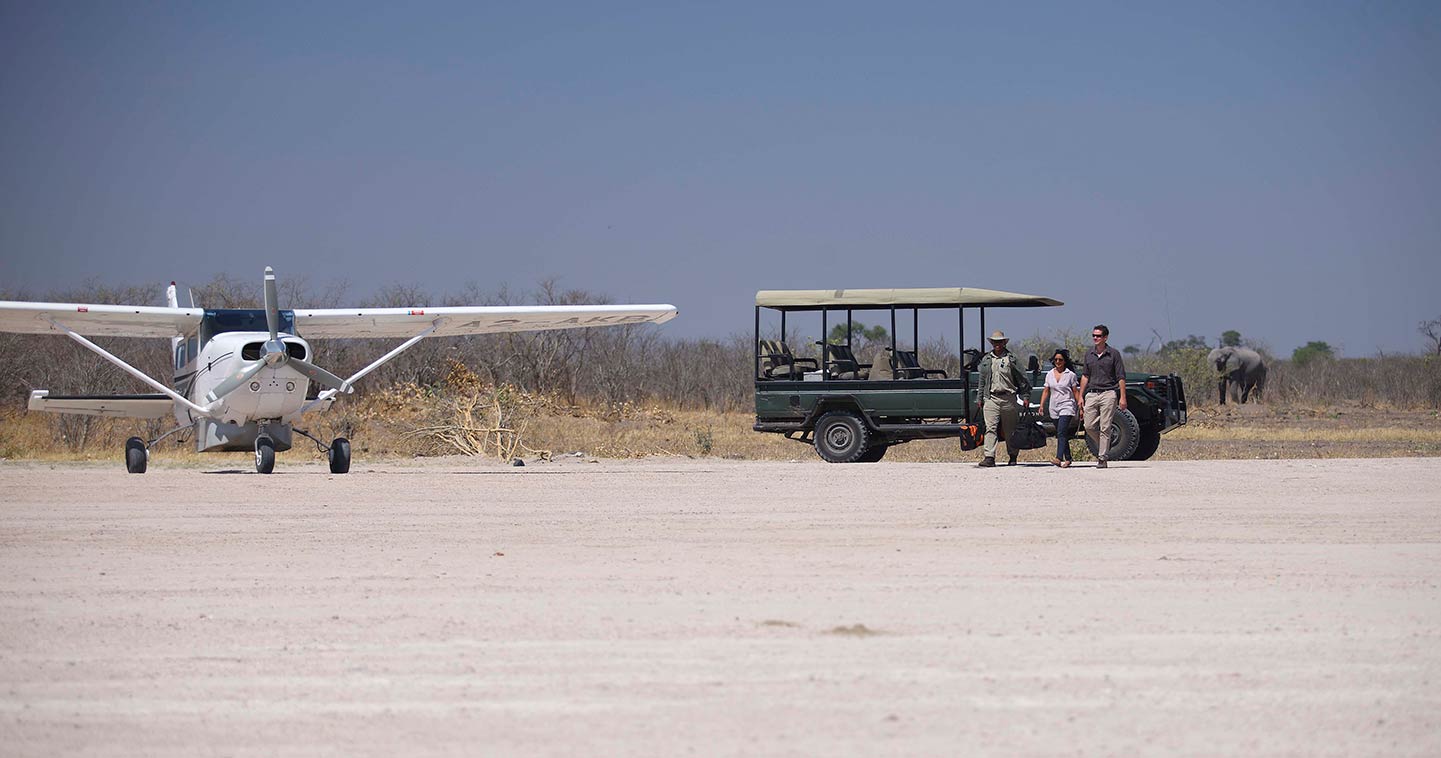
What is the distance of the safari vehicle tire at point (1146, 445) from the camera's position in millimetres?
19969

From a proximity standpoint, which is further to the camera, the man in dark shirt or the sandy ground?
the man in dark shirt

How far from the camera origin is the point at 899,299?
20.2 meters

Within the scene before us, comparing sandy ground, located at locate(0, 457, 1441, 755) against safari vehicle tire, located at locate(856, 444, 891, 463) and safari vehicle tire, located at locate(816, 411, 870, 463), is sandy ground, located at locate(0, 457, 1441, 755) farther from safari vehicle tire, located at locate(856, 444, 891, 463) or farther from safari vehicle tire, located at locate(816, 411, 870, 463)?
safari vehicle tire, located at locate(856, 444, 891, 463)

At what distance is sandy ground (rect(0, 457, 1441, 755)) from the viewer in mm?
5031

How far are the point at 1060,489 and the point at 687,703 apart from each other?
32.8 ft

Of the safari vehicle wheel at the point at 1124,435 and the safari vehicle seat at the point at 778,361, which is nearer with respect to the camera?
the safari vehicle wheel at the point at 1124,435

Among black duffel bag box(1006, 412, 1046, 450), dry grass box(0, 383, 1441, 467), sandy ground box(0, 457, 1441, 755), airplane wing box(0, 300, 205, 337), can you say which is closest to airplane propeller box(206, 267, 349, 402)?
airplane wing box(0, 300, 205, 337)

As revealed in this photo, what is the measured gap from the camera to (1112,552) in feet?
31.1

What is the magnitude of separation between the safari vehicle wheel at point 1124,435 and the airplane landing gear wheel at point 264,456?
426 inches

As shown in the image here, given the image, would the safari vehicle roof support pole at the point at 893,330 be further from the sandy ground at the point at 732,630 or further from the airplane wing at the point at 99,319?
the airplane wing at the point at 99,319

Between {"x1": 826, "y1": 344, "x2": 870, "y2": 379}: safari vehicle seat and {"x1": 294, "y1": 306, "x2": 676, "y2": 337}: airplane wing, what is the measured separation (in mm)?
2554

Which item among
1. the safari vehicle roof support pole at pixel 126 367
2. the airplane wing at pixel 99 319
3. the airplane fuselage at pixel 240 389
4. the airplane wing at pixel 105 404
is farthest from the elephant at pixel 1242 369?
the safari vehicle roof support pole at pixel 126 367

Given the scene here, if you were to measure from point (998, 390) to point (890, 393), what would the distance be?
2.10m

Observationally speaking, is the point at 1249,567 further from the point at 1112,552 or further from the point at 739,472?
the point at 739,472
